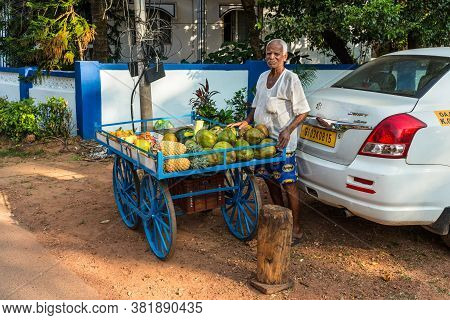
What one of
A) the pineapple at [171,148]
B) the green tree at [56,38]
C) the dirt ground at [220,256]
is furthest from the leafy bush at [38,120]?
the pineapple at [171,148]

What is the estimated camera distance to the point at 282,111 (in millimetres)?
3947

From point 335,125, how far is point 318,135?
0.84ft

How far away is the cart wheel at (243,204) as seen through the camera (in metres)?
3.97

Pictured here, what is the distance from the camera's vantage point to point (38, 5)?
324 inches

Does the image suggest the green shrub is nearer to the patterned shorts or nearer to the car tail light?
the patterned shorts

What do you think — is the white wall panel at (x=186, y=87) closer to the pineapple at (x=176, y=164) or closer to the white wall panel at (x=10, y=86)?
the white wall panel at (x=10, y=86)

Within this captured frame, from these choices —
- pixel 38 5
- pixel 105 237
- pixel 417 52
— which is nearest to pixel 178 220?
pixel 105 237

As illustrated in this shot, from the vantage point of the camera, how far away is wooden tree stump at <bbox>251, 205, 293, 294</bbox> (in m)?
3.21

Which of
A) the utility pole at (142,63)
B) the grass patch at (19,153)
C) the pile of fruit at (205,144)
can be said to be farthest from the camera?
the grass patch at (19,153)

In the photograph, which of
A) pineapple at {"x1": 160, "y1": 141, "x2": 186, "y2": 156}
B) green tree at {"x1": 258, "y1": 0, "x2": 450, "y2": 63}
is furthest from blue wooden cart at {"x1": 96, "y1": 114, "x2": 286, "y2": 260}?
green tree at {"x1": 258, "y1": 0, "x2": 450, "y2": 63}

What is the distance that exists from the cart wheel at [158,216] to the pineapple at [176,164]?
0.28 meters

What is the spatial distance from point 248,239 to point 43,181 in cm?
322

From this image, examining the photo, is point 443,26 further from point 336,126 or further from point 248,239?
point 248,239

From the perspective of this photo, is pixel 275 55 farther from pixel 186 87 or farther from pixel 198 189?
pixel 186 87
